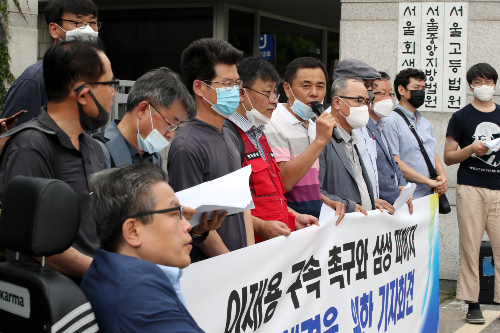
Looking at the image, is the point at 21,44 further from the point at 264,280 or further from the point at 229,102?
the point at 264,280

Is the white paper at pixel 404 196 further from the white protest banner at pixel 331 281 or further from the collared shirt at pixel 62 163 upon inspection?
the collared shirt at pixel 62 163

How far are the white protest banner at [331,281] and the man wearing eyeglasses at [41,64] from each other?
1419mm

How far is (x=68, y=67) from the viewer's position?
7.06ft

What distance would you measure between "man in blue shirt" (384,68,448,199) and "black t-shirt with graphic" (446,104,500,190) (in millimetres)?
266

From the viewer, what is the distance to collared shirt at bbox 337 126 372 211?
399 centimetres

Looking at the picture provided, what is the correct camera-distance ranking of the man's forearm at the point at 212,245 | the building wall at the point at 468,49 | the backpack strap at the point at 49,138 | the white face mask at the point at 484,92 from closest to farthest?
the backpack strap at the point at 49,138 → the man's forearm at the point at 212,245 → the white face mask at the point at 484,92 → the building wall at the point at 468,49

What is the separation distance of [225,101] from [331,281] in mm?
1231

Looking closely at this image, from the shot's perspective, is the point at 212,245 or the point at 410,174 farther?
the point at 410,174

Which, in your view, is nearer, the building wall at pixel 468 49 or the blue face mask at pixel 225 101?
the blue face mask at pixel 225 101

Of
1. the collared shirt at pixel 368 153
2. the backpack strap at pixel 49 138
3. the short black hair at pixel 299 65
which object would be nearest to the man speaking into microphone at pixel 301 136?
the short black hair at pixel 299 65

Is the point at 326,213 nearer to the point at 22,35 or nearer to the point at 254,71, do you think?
the point at 254,71

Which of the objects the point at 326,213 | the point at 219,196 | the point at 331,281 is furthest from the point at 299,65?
the point at 219,196

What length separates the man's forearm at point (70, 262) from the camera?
194 cm

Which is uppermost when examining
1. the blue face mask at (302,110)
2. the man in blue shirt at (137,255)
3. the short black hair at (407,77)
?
the short black hair at (407,77)
